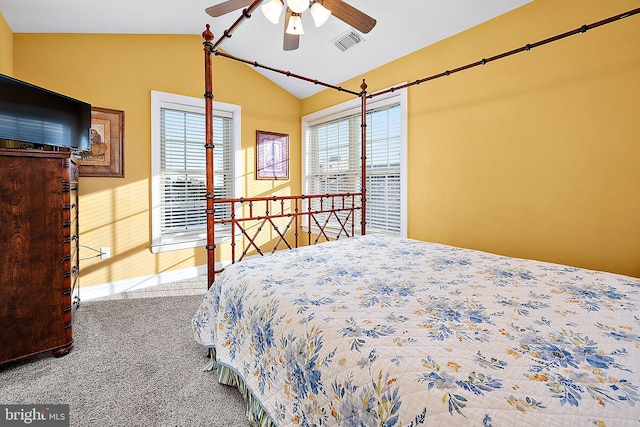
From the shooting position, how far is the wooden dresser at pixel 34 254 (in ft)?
5.76

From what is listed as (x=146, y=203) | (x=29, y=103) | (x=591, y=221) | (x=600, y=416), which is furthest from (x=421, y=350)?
(x=146, y=203)

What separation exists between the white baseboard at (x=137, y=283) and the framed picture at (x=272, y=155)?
1.44 meters

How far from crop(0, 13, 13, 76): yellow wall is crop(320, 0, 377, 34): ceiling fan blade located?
8.27 ft

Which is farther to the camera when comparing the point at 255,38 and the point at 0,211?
the point at 255,38

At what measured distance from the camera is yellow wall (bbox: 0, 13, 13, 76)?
7.68 feet

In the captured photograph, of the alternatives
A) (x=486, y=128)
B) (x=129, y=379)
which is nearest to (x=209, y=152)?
(x=129, y=379)

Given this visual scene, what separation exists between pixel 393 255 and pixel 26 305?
225cm

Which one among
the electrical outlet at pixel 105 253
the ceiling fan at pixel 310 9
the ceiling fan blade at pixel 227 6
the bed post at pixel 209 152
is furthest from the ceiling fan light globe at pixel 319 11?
the electrical outlet at pixel 105 253

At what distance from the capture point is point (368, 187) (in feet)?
12.0

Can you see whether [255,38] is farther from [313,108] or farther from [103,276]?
[103,276]

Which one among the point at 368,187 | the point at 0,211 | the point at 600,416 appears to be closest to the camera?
the point at 600,416

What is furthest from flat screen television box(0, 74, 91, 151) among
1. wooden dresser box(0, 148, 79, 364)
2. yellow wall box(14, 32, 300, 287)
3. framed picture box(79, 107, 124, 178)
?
yellow wall box(14, 32, 300, 287)

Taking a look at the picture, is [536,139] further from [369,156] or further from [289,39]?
[289,39]

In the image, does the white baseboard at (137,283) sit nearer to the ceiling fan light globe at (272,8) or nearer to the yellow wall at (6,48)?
the yellow wall at (6,48)
